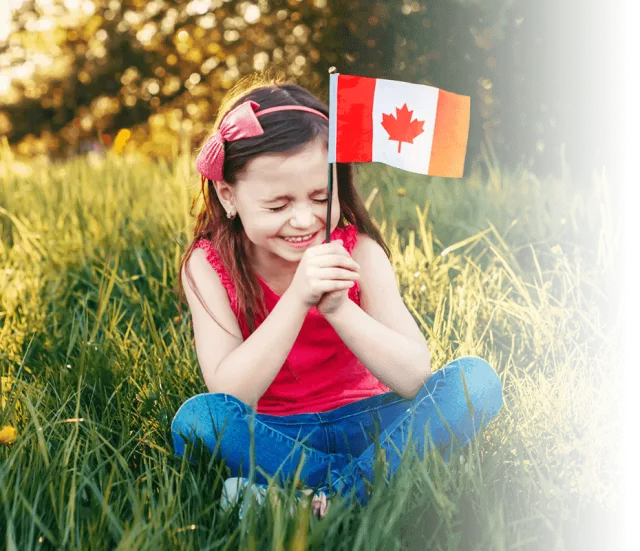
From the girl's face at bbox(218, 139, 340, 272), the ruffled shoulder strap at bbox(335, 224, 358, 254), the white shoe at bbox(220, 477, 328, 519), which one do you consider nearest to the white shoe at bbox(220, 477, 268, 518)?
the white shoe at bbox(220, 477, 328, 519)

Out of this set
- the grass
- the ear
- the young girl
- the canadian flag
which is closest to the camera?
the grass

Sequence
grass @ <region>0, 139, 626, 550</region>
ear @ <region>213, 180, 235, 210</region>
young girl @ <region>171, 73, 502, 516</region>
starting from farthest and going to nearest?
ear @ <region>213, 180, 235, 210</region>
young girl @ <region>171, 73, 502, 516</region>
grass @ <region>0, 139, 626, 550</region>

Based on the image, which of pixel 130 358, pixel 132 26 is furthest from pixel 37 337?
pixel 132 26

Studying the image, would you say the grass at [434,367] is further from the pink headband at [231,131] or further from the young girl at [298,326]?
the pink headband at [231,131]

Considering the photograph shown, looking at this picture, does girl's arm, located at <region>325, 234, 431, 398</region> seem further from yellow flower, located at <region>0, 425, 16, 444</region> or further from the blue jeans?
yellow flower, located at <region>0, 425, 16, 444</region>

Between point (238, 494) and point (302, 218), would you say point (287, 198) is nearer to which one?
point (302, 218)

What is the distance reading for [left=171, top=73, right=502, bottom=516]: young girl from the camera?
1.42m

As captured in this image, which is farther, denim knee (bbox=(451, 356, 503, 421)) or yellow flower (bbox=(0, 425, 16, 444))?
denim knee (bbox=(451, 356, 503, 421))

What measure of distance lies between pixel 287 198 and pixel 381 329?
0.27 metres

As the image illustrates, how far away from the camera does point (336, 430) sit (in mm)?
1599

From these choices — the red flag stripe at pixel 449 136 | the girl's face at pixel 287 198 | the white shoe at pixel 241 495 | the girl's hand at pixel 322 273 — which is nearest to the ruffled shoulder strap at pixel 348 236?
the girl's face at pixel 287 198

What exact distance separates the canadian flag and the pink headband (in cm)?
20

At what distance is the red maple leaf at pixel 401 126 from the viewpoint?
4.35ft

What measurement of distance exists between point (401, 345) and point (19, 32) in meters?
6.36
